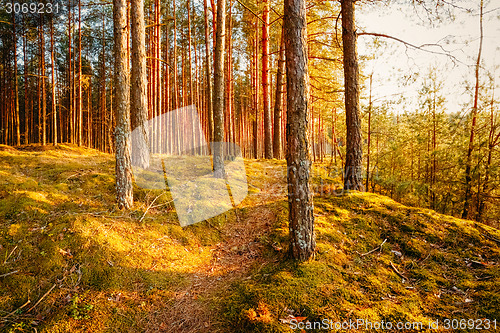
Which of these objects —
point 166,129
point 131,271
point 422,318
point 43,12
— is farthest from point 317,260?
point 43,12

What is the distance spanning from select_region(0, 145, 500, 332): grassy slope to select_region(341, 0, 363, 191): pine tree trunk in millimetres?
869

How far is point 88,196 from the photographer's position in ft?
15.7

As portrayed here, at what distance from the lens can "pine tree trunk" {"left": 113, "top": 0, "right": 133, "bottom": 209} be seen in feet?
14.8

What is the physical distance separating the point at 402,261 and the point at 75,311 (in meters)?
4.65

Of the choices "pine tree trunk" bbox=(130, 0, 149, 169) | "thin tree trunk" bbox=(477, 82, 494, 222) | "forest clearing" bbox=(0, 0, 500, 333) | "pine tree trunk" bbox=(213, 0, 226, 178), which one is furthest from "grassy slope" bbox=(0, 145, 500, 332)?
"thin tree trunk" bbox=(477, 82, 494, 222)

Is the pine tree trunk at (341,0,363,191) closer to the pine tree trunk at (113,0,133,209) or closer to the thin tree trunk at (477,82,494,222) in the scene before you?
the thin tree trunk at (477,82,494,222)

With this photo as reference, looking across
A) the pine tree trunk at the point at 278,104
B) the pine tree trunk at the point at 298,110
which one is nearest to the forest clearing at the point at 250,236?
the pine tree trunk at the point at 298,110

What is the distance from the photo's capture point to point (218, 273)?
3.71m

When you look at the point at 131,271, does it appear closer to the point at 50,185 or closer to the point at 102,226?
the point at 102,226

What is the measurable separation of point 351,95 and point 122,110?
17.0 feet

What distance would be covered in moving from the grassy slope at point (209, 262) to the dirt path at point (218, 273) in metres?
0.08

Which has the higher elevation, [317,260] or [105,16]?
[105,16]

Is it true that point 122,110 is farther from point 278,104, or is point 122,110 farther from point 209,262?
point 278,104

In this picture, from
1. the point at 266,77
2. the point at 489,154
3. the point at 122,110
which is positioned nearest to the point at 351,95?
the point at 489,154
